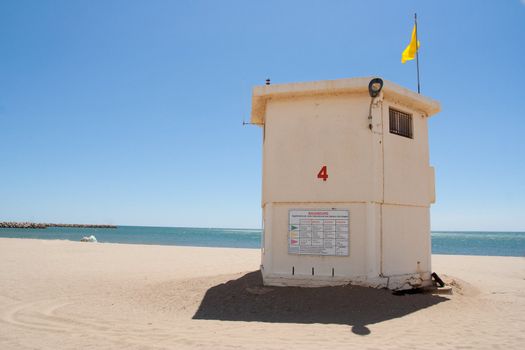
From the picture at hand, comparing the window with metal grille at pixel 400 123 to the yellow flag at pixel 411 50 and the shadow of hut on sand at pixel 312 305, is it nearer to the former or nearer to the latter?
the yellow flag at pixel 411 50

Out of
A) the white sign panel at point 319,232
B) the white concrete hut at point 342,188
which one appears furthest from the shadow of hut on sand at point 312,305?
the white sign panel at point 319,232

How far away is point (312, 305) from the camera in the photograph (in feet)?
31.3

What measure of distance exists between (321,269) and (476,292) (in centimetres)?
551

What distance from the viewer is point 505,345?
6812 millimetres

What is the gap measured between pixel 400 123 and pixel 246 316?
24.0ft

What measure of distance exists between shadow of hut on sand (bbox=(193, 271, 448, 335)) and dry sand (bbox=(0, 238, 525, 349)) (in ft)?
0.08

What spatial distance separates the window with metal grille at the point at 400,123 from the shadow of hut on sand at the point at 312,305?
15.5 ft

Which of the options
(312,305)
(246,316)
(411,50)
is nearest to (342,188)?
(312,305)

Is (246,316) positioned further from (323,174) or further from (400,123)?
(400,123)

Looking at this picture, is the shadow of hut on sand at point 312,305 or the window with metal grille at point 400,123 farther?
the window with metal grille at point 400,123

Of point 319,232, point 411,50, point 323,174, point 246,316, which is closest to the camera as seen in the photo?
point 246,316

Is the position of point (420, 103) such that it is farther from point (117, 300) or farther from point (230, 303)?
point (117, 300)

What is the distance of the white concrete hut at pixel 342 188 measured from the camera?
35.1 feet

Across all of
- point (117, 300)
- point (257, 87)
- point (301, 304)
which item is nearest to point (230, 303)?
point (301, 304)
